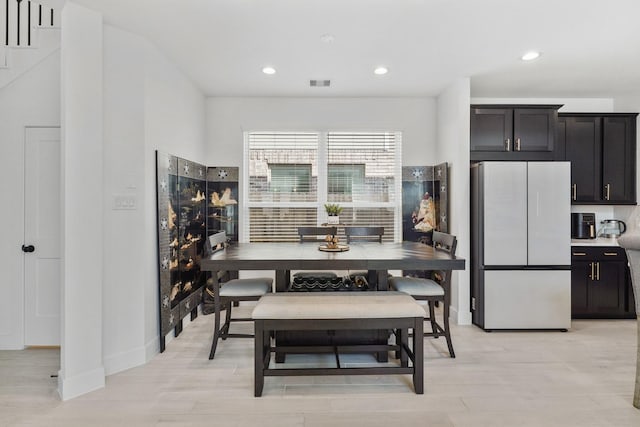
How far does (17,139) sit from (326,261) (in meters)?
2.90

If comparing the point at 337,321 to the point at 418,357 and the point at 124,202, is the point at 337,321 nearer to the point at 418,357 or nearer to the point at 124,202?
the point at 418,357

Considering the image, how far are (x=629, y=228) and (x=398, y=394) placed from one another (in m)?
3.93

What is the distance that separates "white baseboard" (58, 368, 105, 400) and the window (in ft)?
7.86

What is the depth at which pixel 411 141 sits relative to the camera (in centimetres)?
461

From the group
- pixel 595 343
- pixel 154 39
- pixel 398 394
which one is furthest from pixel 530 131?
pixel 154 39

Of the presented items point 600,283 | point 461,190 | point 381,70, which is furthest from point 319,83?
point 600,283

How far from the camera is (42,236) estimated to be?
3.11 meters

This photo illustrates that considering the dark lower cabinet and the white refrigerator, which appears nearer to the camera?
the white refrigerator

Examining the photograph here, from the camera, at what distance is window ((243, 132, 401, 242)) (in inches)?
183

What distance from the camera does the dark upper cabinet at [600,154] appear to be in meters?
4.21

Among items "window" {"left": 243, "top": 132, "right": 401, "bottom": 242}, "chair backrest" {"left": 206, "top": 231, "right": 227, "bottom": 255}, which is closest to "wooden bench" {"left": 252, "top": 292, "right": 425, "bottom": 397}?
"chair backrest" {"left": 206, "top": 231, "right": 227, "bottom": 255}

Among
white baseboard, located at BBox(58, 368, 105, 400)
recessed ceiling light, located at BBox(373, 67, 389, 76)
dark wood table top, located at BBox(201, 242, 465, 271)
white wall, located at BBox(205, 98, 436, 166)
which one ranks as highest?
recessed ceiling light, located at BBox(373, 67, 389, 76)

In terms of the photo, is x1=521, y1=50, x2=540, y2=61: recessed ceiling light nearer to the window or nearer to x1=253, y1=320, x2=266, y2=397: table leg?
the window

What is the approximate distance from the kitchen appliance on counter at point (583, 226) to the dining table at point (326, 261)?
2539mm
